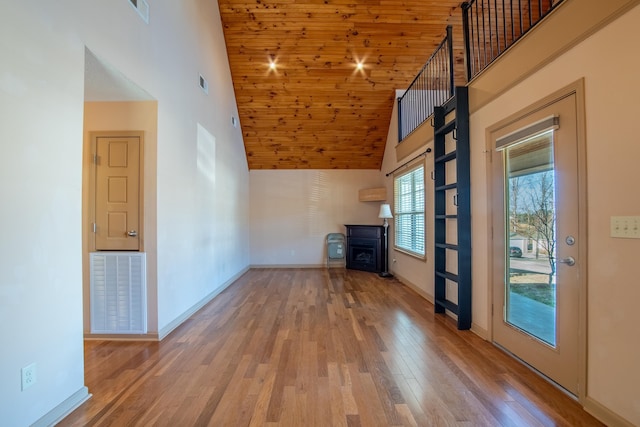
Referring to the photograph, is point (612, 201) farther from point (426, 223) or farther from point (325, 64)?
point (325, 64)

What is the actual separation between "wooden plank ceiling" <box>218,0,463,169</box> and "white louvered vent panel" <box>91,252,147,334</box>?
3995mm

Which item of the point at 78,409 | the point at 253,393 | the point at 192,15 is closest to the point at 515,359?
the point at 253,393

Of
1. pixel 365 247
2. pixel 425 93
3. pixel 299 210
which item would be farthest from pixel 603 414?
pixel 299 210

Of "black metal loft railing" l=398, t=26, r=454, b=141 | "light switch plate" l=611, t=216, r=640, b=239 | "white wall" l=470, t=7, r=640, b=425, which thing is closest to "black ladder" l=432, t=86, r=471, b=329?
"black metal loft railing" l=398, t=26, r=454, b=141

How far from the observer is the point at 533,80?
2.31m

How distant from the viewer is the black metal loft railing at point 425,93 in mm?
4457

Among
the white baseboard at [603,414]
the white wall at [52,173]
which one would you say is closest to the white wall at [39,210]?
the white wall at [52,173]

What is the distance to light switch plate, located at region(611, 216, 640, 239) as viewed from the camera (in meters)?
1.55

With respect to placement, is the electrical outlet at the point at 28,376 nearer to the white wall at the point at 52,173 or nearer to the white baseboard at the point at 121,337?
the white wall at the point at 52,173

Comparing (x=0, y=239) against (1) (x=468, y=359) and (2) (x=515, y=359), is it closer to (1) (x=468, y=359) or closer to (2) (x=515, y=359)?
(1) (x=468, y=359)

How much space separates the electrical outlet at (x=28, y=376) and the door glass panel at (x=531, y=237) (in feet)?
11.1

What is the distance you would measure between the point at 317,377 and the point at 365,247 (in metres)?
4.69

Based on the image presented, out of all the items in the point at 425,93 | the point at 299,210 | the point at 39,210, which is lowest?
the point at 39,210

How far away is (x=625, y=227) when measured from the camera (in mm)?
1607
